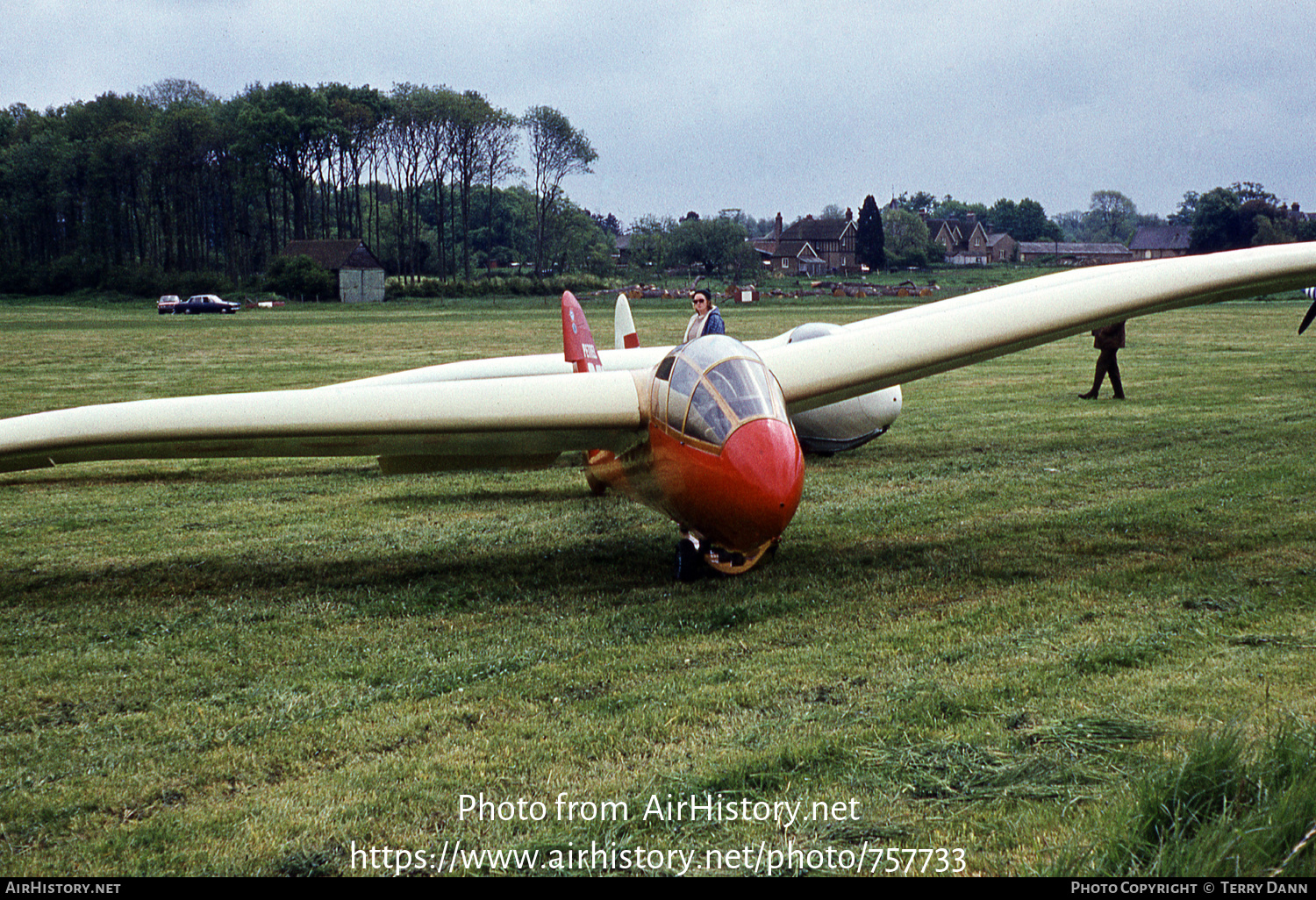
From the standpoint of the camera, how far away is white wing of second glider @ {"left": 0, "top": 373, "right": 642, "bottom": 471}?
750 centimetres

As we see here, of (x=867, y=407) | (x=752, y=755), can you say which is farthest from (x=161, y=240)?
(x=752, y=755)

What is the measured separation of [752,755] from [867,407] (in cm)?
913

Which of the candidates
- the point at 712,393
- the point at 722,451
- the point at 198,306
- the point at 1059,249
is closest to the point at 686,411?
the point at 712,393

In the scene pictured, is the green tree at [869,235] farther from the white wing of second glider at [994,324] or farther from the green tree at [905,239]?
the white wing of second glider at [994,324]

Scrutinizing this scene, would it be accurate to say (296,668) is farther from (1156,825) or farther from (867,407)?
(867,407)

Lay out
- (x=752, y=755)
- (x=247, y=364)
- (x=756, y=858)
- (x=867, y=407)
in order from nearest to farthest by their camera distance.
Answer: (x=756, y=858) → (x=752, y=755) → (x=867, y=407) → (x=247, y=364)

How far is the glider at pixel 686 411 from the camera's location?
7074mm

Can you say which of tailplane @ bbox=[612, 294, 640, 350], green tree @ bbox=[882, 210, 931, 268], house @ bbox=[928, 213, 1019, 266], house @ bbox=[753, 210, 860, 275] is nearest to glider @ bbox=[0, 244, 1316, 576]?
tailplane @ bbox=[612, 294, 640, 350]

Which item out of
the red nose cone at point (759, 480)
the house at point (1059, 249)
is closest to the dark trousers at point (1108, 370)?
the red nose cone at point (759, 480)

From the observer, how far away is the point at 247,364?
94.1 feet

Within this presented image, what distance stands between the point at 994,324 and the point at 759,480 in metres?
3.42

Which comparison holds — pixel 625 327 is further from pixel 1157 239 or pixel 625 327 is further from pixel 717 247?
pixel 1157 239

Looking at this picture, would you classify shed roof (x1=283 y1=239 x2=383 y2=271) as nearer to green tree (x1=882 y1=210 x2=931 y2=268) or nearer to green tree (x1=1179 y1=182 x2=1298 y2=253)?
green tree (x1=882 y1=210 x2=931 y2=268)
